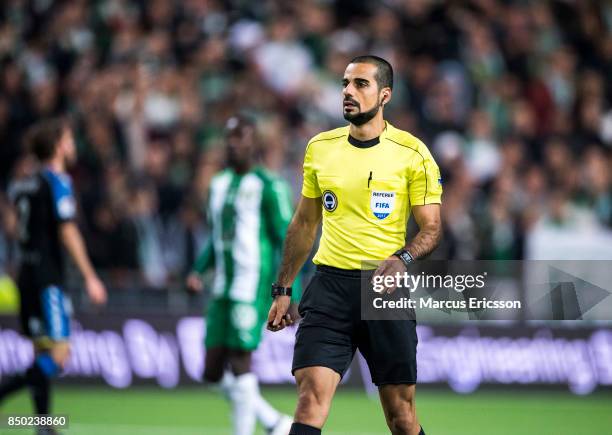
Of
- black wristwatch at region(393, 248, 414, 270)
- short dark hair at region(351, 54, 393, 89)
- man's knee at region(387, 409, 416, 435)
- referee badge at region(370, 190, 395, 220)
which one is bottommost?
man's knee at region(387, 409, 416, 435)

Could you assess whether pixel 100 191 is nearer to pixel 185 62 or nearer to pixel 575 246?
pixel 185 62

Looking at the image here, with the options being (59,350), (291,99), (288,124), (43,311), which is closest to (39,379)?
(59,350)

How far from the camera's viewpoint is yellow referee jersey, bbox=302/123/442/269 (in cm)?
694

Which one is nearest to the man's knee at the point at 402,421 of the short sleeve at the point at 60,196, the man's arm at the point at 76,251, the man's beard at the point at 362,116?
the man's beard at the point at 362,116

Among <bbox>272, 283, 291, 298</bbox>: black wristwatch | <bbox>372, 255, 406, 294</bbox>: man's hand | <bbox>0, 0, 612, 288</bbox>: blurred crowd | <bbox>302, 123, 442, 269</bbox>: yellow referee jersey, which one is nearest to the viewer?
<bbox>372, 255, 406, 294</bbox>: man's hand

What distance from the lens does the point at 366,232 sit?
697 centimetres

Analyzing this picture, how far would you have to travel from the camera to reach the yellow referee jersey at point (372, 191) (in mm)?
6941

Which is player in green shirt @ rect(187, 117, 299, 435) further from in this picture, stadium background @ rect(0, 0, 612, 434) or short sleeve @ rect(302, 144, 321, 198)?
stadium background @ rect(0, 0, 612, 434)

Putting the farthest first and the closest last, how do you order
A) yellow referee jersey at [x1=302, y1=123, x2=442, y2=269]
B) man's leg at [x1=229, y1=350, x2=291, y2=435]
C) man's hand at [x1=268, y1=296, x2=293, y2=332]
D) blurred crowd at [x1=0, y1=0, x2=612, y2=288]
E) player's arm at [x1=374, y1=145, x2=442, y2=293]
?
blurred crowd at [x1=0, y1=0, x2=612, y2=288] < man's leg at [x1=229, y1=350, x2=291, y2=435] < man's hand at [x1=268, y1=296, x2=293, y2=332] < yellow referee jersey at [x1=302, y1=123, x2=442, y2=269] < player's arm at [x1=374, y1=145, x2=442, y2=293]

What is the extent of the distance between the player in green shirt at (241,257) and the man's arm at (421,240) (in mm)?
2857

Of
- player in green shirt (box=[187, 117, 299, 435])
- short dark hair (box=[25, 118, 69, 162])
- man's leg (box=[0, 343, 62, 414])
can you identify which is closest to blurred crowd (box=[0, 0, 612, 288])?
man's leg (box=[0, 343, 62, 414])

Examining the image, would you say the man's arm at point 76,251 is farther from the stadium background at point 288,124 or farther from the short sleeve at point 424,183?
the short sleeve at point 424,183

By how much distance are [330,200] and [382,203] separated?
31 centimetres

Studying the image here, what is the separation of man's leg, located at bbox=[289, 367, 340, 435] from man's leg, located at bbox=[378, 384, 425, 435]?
34 centimetres
